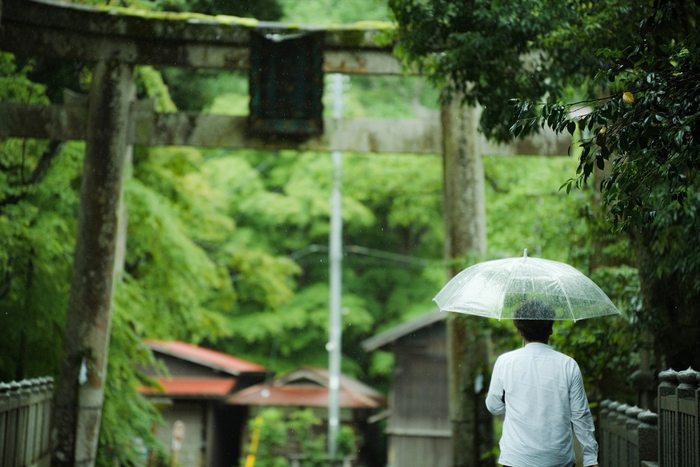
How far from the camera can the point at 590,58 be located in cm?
611

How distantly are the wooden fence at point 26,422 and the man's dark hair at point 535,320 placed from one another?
382 centimetres

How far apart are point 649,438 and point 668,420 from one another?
1.33ft

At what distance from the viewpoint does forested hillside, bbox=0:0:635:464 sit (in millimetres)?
9211

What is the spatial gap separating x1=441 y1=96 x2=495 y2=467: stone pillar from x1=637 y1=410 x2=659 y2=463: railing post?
370 cm

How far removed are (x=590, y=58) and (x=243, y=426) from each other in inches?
649

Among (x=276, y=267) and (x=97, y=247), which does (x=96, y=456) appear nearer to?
(x=97, y=247)

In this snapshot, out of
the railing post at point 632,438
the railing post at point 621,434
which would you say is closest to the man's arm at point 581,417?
the railing post at point 632,438

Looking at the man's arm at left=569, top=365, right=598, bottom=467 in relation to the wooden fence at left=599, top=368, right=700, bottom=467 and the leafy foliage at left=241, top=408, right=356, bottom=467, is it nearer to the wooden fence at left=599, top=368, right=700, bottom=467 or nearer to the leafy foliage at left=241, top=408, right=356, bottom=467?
the wooden fence at left=599, top=368, right=700, bottom=467

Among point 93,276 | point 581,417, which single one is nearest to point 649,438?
point 581,417

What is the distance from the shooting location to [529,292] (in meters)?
4.10

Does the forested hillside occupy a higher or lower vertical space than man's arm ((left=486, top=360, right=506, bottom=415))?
higher

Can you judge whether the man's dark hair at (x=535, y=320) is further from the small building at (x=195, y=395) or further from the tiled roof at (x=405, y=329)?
the small building at (x=195, y=395)

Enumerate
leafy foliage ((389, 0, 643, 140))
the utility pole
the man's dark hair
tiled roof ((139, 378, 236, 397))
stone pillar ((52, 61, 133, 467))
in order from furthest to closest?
tiled roof ((139, 378, 236, 397)) → the utility pole → stone pillar ((52, 61, 133, 467)) → leafy foliage ((389, 0, 643, 140)) → the man's dark hair

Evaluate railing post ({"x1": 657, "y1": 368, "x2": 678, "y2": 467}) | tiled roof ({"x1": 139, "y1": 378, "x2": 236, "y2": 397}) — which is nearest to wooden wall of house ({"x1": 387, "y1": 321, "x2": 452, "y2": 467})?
tiled roof ({"x1": 139, "y1": 378, "x2": 236, "y2": 397})
